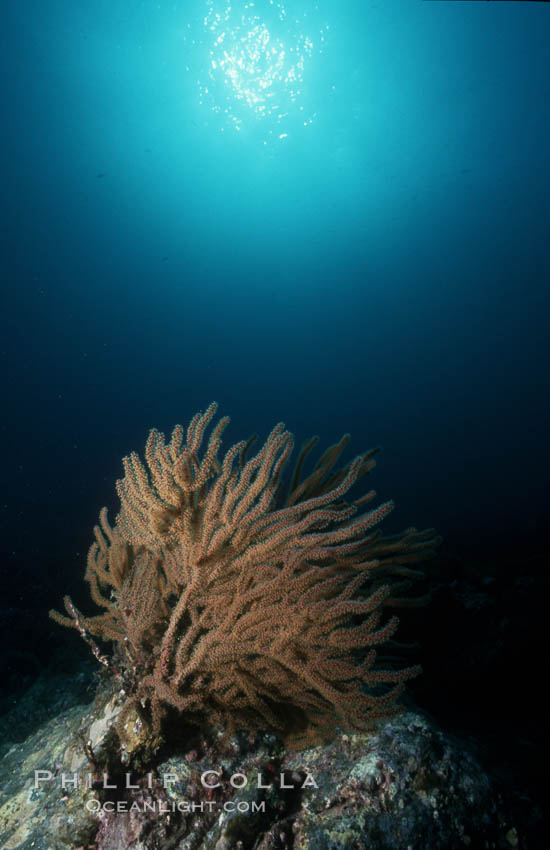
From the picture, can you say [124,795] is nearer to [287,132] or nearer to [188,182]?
[287,132]

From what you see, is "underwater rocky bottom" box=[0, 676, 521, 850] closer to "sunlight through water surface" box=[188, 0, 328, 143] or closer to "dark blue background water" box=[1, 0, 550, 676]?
"dark blue background water" box=[1, 0, 550, 676]

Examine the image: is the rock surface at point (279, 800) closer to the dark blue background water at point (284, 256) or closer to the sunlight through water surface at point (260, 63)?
the dark blue background water at point (284, 256)

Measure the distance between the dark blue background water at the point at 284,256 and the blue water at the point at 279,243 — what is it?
1.04 feet

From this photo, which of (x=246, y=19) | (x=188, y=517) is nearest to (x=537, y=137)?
(x=246, y=19)

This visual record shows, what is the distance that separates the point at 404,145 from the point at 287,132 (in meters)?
11.9

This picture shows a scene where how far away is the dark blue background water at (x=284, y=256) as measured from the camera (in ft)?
88.4

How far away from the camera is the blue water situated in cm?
2652

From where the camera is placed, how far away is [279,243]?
6094cm

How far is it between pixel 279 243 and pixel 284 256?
4.11 meters

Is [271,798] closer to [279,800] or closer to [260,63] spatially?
[279,800]

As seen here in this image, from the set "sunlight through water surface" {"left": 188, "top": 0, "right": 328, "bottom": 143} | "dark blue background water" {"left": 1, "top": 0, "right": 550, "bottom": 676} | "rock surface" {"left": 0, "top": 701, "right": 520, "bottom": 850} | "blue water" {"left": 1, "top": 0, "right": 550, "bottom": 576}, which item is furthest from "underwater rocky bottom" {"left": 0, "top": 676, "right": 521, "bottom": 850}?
"sunlight through water surface" {"left": 188, "top": 0, "right": 328, "bottom": 143}

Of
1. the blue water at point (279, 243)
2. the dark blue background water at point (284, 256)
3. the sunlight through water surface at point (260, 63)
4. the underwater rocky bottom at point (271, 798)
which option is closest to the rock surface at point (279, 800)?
the underwater rocky bottom at point (271, 798)

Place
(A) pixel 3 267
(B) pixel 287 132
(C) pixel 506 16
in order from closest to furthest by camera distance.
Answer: (C) pixel 506 16, (B) pixel 287 132, (A) pixel 3 267

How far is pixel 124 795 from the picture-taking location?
100 inches
